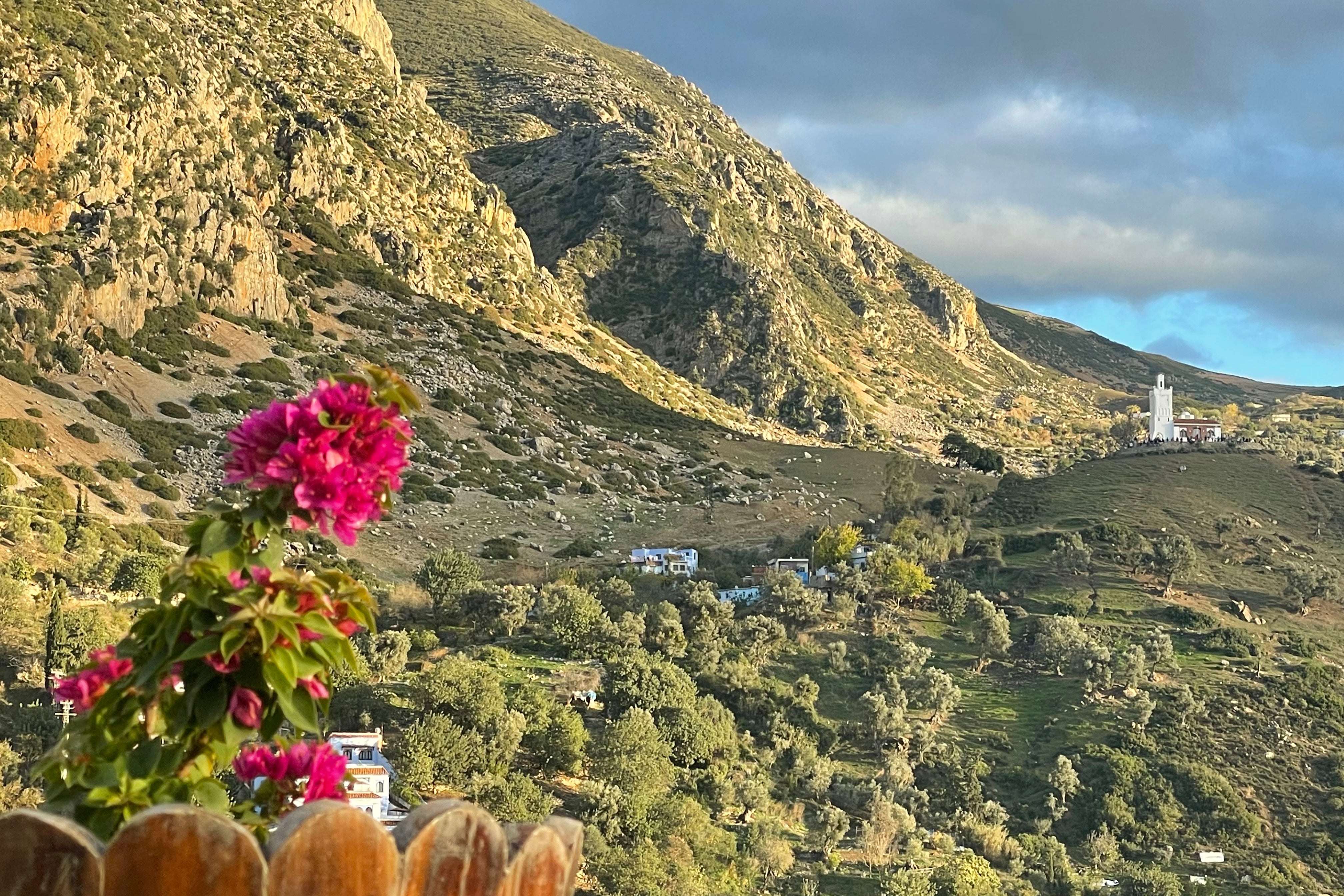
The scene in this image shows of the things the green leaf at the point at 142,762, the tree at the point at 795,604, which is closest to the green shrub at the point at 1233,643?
the tree at the point at 795,604

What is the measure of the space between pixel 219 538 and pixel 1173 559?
4069 centimetres

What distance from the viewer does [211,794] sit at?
2824 mm

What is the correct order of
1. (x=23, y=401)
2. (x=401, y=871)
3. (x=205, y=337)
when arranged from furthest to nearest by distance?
1. (x=205, y=337)
2. (x=23, y=401)
3. (x=401, y=871)

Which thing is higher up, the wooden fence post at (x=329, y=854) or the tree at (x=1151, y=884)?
the wooden fence post at (x=329, y=854)

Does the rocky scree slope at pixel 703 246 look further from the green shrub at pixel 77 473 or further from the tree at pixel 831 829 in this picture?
the tree at pixel 831 829

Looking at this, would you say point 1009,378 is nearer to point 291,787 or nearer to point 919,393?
point 919,393

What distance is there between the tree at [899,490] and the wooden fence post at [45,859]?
51.0 m

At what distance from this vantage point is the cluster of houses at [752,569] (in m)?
40.2

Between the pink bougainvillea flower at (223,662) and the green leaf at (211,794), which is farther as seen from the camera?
the green leaf at (211,794)

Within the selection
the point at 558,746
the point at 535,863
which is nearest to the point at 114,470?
the point at 558,746

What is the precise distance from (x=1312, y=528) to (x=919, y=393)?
6290cm

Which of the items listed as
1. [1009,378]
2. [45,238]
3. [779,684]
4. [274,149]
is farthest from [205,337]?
[1009,378]

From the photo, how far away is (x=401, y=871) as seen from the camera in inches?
96.8

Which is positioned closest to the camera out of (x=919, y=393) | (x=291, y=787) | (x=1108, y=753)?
(x=291, y=787)
